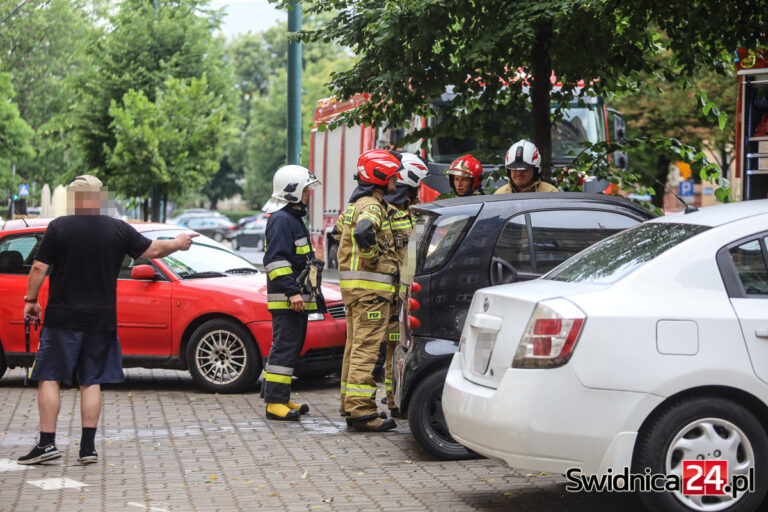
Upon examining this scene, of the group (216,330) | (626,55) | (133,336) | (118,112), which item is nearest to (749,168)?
(626,55)

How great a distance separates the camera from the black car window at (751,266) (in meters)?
5.09

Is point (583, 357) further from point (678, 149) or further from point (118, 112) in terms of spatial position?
point (118, 112)

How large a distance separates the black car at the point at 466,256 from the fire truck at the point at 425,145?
3734 mm

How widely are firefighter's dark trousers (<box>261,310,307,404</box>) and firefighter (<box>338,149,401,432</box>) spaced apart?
57 centimetres

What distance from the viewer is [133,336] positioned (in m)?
10.0

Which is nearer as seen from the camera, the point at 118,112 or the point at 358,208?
the point at 358,208

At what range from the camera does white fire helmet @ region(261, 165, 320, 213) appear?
8461 millimetres

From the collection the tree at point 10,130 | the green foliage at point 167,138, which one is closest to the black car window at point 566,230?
the green foliage at point 167,138

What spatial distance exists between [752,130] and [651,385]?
6.54 meters

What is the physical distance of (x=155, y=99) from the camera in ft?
86.6

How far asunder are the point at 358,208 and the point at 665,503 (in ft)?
12.3

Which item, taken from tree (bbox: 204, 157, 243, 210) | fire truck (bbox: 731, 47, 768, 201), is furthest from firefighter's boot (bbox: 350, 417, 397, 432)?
tree (bbox: 204, 157, 243, 210)

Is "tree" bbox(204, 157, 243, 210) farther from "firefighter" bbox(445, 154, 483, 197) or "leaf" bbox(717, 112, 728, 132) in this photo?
"firefighter" bbox(445, 154, 483, 197)

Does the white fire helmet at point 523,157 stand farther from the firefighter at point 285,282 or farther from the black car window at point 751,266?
the black car window at point 751,266
